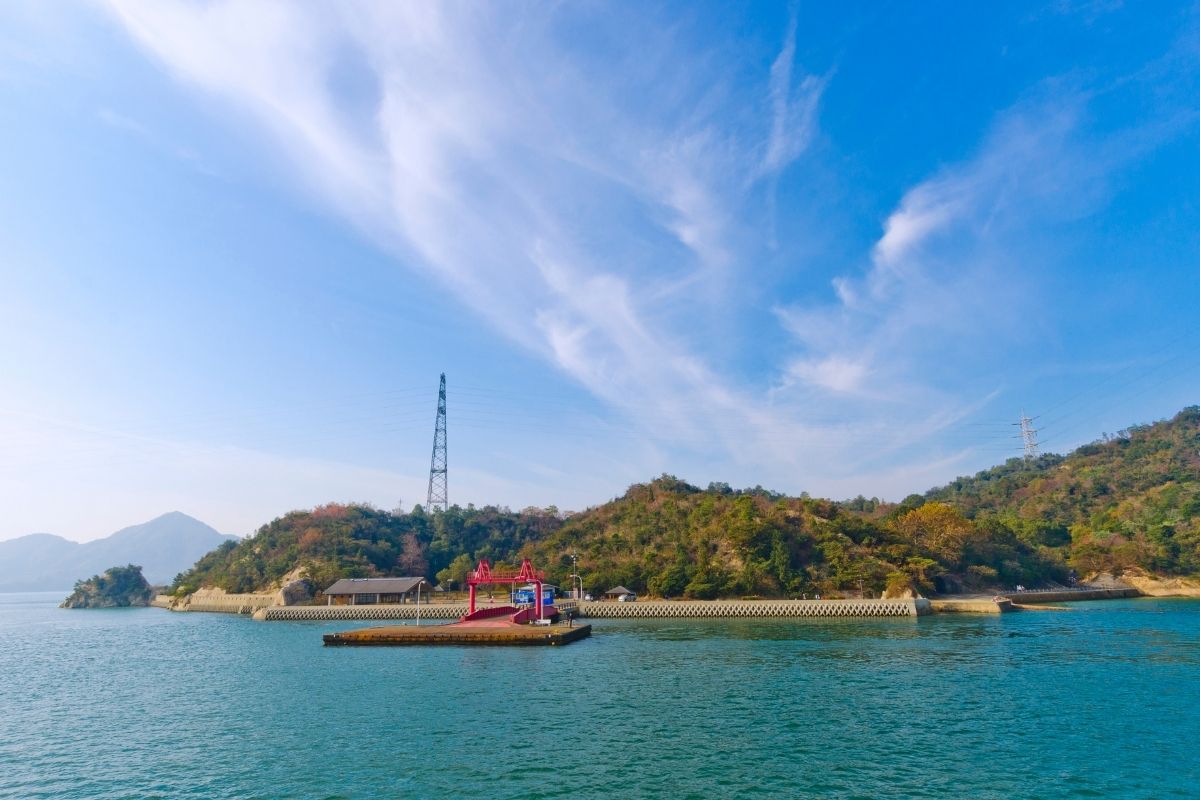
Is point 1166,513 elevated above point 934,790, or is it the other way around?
A: point 1166,513

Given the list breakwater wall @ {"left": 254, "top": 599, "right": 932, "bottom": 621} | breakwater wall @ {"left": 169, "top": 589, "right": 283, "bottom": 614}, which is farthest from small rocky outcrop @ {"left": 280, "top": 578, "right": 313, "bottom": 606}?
breakwater wall @ {"left": 254, "top": 599, "right": 932, "bottom": 621}

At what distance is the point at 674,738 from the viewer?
77.8 feet

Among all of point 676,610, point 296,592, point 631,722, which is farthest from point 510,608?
point 296,592

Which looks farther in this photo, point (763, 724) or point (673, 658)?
point (673, 658)

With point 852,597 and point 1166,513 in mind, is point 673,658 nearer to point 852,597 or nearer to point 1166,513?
point 852,597

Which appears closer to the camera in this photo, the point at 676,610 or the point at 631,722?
the point at 631,722

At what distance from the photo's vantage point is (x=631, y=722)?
26.2 metres

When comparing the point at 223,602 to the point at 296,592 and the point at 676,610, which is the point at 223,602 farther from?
the point at 676,610

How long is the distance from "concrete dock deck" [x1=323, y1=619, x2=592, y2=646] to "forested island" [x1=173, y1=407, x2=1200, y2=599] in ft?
127

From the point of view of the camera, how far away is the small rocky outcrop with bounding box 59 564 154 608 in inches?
5861

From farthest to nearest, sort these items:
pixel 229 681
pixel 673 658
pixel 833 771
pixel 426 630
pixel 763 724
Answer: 1. pixel 426 630
2. pixel 673 658
3. pixel 229 681
4. pixel 763 724
5. pixel 833 771

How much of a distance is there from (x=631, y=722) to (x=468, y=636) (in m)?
32.0

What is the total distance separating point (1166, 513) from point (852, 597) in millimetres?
74617

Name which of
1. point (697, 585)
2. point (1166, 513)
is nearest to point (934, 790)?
point (697, 585)
